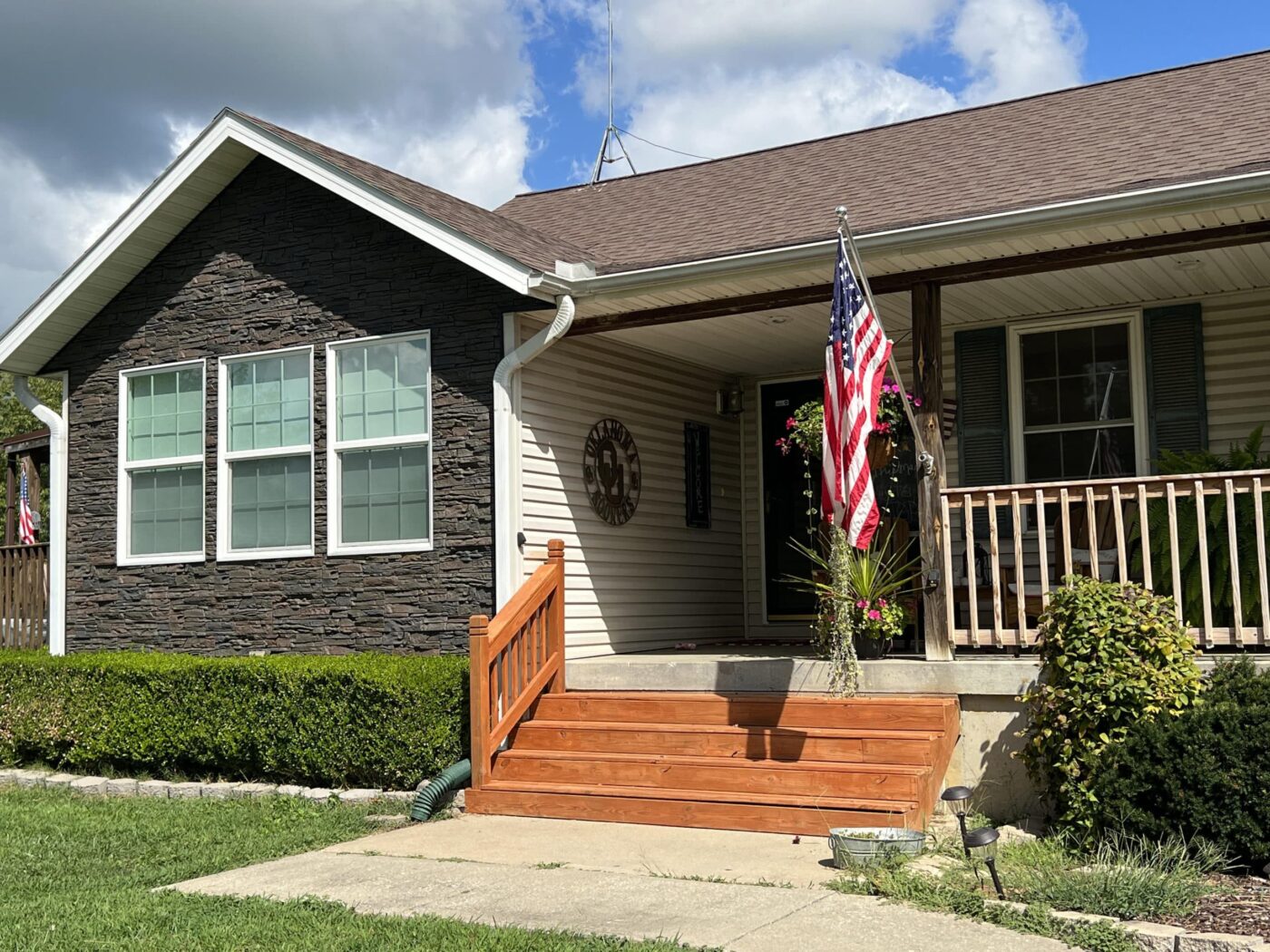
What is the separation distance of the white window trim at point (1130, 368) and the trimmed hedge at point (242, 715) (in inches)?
171

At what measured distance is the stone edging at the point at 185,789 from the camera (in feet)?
27.9

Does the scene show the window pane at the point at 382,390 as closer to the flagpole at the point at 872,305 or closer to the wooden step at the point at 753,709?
the wooden step at the point at 753,709

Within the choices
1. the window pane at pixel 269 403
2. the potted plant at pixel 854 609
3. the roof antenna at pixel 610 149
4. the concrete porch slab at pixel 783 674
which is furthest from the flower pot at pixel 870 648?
the roof antenna at pixel 610 149

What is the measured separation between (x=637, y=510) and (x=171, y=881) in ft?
16.0

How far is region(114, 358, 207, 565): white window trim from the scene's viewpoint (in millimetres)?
10375

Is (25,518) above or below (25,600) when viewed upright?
above

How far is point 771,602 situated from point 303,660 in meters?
4.13

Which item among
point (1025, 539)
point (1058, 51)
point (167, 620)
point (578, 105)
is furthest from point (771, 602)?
point (1058, 51)

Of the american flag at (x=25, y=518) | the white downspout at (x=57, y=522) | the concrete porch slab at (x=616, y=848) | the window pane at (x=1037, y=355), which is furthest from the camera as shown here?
the american flag at (x=25, y=518)

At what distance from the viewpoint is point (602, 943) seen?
474 cm

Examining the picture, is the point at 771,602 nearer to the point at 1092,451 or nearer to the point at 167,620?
the point at 1092,451

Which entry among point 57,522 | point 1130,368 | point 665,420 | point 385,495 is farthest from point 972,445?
point 57,522

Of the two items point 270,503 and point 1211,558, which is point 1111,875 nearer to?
point 1211,558

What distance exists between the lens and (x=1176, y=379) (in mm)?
9133
